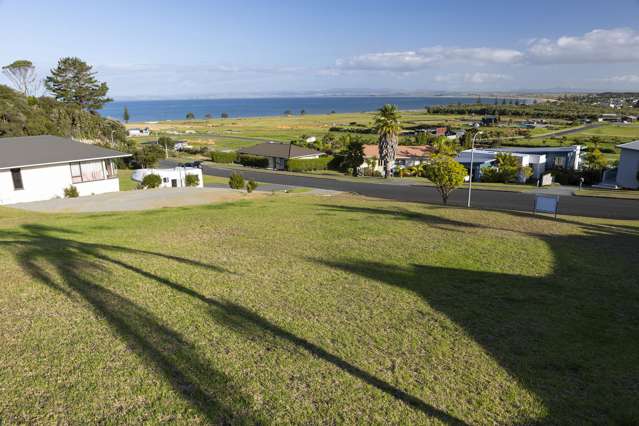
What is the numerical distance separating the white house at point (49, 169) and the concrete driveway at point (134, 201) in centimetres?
168

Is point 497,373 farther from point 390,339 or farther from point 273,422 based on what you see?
point 273,422

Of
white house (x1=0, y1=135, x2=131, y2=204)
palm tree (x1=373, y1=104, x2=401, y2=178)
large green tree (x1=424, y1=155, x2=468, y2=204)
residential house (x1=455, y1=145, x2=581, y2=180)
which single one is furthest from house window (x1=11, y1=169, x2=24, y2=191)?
residential house (x1=455, y1=145, x2=581, y2=180)

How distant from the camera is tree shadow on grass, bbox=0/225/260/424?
7004 millimetres

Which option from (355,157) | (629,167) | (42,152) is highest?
(42,152)

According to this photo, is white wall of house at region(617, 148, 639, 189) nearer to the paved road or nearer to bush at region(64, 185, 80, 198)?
the paved road

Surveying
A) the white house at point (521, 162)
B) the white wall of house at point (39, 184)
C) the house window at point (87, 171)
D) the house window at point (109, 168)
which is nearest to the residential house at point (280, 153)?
the white house at point (521, 162)

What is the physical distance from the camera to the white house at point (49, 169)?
3350 centimetres

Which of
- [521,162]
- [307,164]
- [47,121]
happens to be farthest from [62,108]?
[521,162]

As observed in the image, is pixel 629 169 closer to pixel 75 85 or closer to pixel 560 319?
pixel 560 319

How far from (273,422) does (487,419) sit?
306cm

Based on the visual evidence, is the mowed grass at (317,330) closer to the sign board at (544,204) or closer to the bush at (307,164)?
the sign board at (544,204)

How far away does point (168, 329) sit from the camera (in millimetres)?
9555

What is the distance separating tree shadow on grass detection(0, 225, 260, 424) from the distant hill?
57072 mm

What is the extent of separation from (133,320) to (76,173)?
31.3 meters
